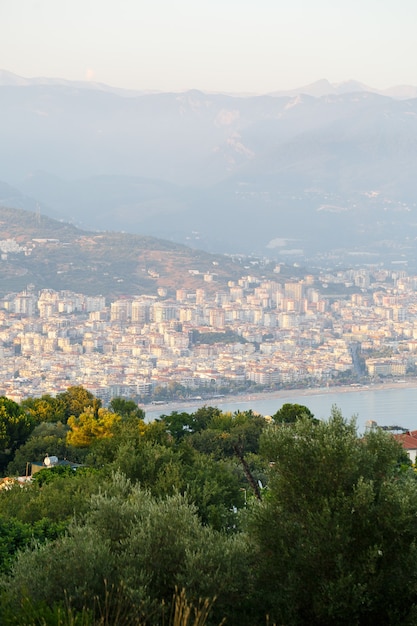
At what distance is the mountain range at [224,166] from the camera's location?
124m

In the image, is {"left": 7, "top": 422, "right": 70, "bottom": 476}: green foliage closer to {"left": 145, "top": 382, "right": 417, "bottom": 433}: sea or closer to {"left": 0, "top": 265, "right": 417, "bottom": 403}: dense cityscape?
{"left": 145, "top": 382, "right": 417, "bottom": 433}: sea

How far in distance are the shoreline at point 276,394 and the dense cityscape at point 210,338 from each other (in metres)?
1.20

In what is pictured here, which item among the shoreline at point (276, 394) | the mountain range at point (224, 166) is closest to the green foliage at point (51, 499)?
the shoreline at point (276, 394)

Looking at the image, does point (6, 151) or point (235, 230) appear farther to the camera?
point (6, 151)

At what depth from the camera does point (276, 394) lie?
5050cm

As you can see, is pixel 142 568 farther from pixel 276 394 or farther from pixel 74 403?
pixel 276 394

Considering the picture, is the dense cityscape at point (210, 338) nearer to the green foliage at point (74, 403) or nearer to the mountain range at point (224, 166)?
the green foliage at point (74, 403)

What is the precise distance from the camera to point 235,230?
12644 cm

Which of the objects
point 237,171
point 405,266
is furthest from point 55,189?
point 405,266

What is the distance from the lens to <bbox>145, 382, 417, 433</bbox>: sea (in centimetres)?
4141

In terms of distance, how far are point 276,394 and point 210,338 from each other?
18.0 metres

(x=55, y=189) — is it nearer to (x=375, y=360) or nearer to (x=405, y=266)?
(x=405, y=266)

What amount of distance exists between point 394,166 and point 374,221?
60.8 ft

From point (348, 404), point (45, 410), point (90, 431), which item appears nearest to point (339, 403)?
point (348, 404)
